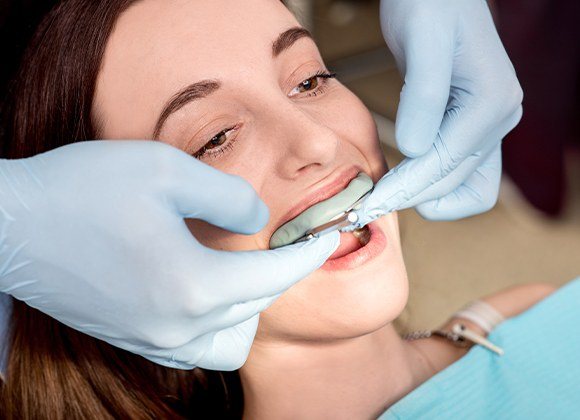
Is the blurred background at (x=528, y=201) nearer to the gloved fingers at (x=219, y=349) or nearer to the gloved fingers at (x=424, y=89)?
the gloved fingers at (x=424, y=89)

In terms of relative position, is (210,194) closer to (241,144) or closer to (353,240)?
(241,144)

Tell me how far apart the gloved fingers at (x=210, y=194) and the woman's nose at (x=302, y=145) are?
0.12 metres

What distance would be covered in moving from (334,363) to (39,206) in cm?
53

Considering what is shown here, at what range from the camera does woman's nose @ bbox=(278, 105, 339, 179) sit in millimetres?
1064

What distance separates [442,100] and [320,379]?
0.48 meters

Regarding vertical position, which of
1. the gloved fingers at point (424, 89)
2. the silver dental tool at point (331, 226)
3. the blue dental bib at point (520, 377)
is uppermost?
the gloved fingers at point (424, 89)

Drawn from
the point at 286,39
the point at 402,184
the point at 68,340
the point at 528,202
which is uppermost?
the point at 286,39

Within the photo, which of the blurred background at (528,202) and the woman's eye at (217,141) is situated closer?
the woman's eye at (217,141)

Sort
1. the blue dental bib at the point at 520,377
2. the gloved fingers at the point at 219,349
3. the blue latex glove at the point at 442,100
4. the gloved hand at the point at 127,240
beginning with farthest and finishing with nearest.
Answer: the blue dental bib at the point at 520,377 → the blue latex glove at the point at 442,100 → the gloved fingers at the point at 219,349 → the gloved hand at the point at 127,240

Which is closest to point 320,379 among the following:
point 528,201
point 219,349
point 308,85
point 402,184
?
point 219,349

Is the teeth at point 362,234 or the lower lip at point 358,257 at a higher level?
the lower lip at point 358,257

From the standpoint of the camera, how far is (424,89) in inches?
44.7

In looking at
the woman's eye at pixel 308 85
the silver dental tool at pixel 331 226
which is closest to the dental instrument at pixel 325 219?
the silver dental tool at pixel 331 226

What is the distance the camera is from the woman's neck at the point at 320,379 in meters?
1.18
